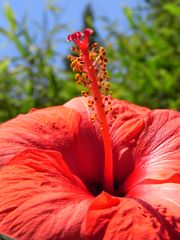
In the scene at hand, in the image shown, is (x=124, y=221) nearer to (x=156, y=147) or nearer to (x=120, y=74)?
(x=156, y=147)

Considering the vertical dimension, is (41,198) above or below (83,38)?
below

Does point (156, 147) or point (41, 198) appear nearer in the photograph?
point (41, 198)

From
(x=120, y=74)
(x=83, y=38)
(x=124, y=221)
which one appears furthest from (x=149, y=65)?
(x=124, y=221)

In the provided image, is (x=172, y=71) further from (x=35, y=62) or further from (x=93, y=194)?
(x=93, y=194)

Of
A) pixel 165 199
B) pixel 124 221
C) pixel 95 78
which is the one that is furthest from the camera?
pixel 95 78

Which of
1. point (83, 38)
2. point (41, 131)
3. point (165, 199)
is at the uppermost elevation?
point (83, 38)

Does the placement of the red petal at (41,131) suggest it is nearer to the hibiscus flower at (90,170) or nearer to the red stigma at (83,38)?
the hibiscus flower at (90,170)

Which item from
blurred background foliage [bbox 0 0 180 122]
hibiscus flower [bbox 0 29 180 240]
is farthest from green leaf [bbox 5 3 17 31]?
hibiscus flower [bbox 0 29 180 240]

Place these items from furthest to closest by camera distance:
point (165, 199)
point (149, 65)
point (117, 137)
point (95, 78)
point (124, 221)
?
1. point (149, 65)
2. point (117, 137)
3. point (95, 78)
4. point (165, 199)
5. point (124, 221)

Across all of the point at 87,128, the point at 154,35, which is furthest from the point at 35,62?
the point at 87,128
